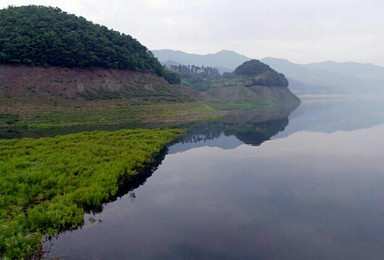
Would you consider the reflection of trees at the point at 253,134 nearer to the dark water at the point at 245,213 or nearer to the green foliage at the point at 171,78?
the dark water at the point at 245,213

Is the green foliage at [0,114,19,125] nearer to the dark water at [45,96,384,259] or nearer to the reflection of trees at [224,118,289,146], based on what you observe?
the dark water at [45,96,384,259]

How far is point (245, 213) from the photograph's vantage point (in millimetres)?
23781

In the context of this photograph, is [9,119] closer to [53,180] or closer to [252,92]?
[53,180]

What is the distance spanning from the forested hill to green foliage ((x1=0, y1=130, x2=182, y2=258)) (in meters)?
60.4

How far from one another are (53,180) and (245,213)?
17.4m

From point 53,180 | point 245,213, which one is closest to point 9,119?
point 53,180

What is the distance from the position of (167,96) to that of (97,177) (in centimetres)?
8970

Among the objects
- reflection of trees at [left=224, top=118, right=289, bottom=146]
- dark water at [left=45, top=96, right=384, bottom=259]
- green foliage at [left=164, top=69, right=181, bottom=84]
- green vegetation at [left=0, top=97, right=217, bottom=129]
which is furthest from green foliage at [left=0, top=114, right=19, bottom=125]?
green foliage at [left=164, top=69, right=181, bottom=84]

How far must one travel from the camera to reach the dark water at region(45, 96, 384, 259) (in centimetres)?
1845

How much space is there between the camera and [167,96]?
118 metres

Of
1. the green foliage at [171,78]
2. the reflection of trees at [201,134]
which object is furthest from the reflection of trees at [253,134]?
the green foliage at [171,78]

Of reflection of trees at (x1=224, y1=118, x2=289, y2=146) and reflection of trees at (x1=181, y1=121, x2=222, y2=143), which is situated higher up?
reflection of trees at (x1=224, y1=118, x2=289, y2=146)

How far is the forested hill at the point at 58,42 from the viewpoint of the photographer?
96.2 m

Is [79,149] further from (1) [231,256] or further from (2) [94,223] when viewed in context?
(1) [231,256]
